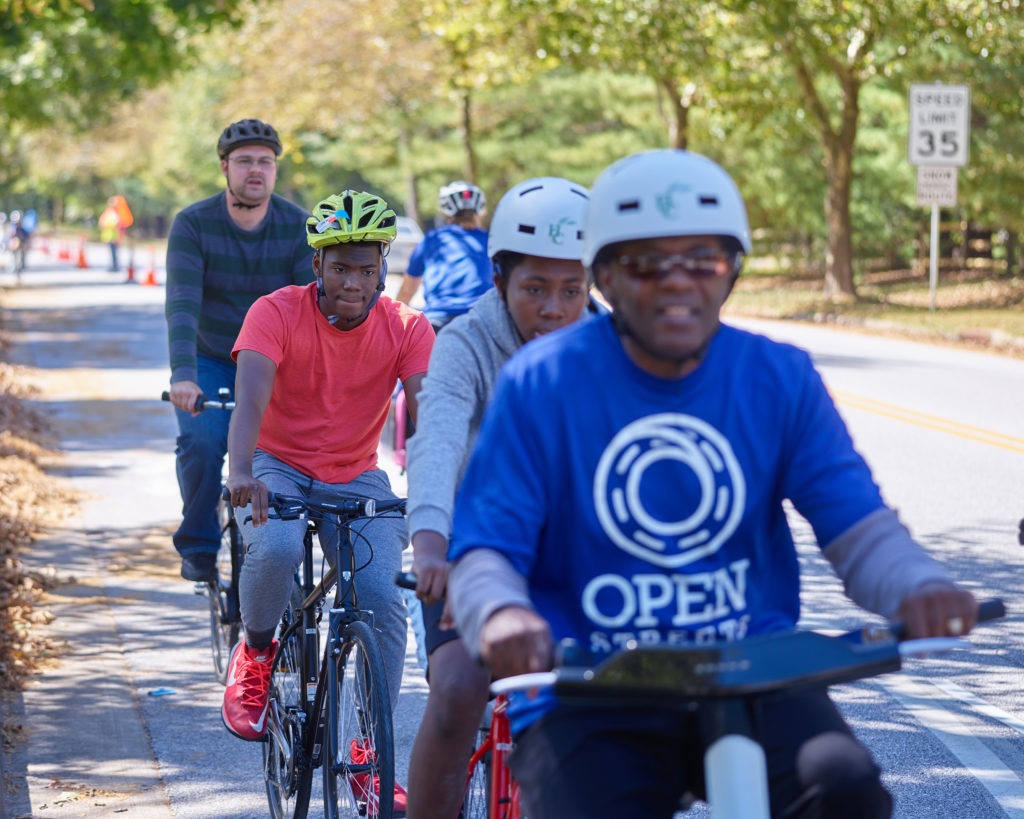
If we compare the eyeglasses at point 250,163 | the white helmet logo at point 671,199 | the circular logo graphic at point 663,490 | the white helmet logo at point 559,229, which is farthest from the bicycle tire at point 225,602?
the white helmet logo at point 671,199

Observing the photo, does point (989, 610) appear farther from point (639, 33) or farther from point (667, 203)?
point (639, 33)

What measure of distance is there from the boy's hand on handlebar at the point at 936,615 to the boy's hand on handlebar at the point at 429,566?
1086mm

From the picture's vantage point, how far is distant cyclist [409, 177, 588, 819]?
358 centimetres

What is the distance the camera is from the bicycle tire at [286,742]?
184 inches

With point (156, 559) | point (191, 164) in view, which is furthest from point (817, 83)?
point (191, 164)

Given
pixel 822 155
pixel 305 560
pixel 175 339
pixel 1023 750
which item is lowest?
pixel 1023 750

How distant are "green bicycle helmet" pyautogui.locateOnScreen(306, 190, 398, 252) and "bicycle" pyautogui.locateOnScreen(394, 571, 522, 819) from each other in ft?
5.11

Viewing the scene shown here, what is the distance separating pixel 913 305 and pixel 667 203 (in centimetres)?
2731

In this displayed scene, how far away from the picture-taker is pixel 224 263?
21.7ft

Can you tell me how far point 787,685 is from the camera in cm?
Result: 241

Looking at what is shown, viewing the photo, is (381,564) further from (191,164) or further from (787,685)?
(191,164)

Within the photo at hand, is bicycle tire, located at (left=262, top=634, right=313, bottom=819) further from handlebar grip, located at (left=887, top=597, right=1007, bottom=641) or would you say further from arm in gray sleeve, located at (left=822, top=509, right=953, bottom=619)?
handlebar grip, located at (left=887, top=597, right=1007, bottom=641)

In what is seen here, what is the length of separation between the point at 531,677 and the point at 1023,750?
12.0ft

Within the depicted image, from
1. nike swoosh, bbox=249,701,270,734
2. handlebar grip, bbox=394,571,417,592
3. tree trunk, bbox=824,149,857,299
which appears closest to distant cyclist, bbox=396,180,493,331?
nike swoosh, bbox=249,701,270,734
